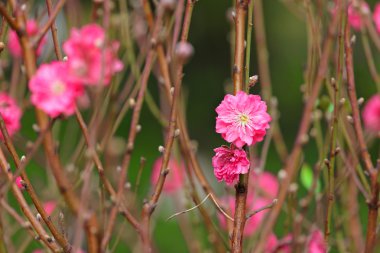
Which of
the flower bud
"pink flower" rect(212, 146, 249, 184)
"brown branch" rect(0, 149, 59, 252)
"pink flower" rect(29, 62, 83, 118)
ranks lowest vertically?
"brown branch" rect(0, 149, 59, 252)

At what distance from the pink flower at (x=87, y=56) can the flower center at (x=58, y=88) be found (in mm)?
29

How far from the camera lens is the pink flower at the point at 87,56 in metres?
1.56

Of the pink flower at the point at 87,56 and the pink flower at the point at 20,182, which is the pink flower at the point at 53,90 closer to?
the pink flower at the point at 87,56

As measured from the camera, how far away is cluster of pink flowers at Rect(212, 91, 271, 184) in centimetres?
169

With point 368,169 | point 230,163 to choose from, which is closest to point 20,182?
point 230,163

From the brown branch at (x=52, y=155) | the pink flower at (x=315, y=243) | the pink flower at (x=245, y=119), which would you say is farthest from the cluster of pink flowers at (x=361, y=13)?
the brown branch at (x=52, y=155)

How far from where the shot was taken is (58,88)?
1.52 metres

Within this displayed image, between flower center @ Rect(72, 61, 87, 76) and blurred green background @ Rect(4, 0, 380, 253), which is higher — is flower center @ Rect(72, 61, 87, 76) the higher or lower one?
the lower one

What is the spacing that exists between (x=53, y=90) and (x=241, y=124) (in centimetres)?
44

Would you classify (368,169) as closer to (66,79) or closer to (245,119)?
(245,119)

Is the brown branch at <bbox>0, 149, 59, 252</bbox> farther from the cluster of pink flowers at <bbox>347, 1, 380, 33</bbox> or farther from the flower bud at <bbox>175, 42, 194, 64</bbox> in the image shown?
the cluster of pink flowers at <bbox>347, 1, 380, 33</bbox>

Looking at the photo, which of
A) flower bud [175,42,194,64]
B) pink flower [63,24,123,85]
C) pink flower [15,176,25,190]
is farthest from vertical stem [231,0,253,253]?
pink flower [15,176,25,190]

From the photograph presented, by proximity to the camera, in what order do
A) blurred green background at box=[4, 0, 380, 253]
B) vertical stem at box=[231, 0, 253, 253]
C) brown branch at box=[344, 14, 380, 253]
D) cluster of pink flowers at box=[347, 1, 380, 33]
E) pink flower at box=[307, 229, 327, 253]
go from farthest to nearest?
blurred green background at box=[4, 0, 380, 253] < cluster of pink flowers at box=[347, 1, 380, 33] < pink flower at box=[307, 229, 327, 253] < brown branch at box=[344, 14, 380, 253] < vertical stem at box=[231, 0, 253, 253]

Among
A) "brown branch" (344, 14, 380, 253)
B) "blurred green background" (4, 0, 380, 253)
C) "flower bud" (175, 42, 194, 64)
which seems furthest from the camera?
"blurred green background" (4, 0, 380, 253)
